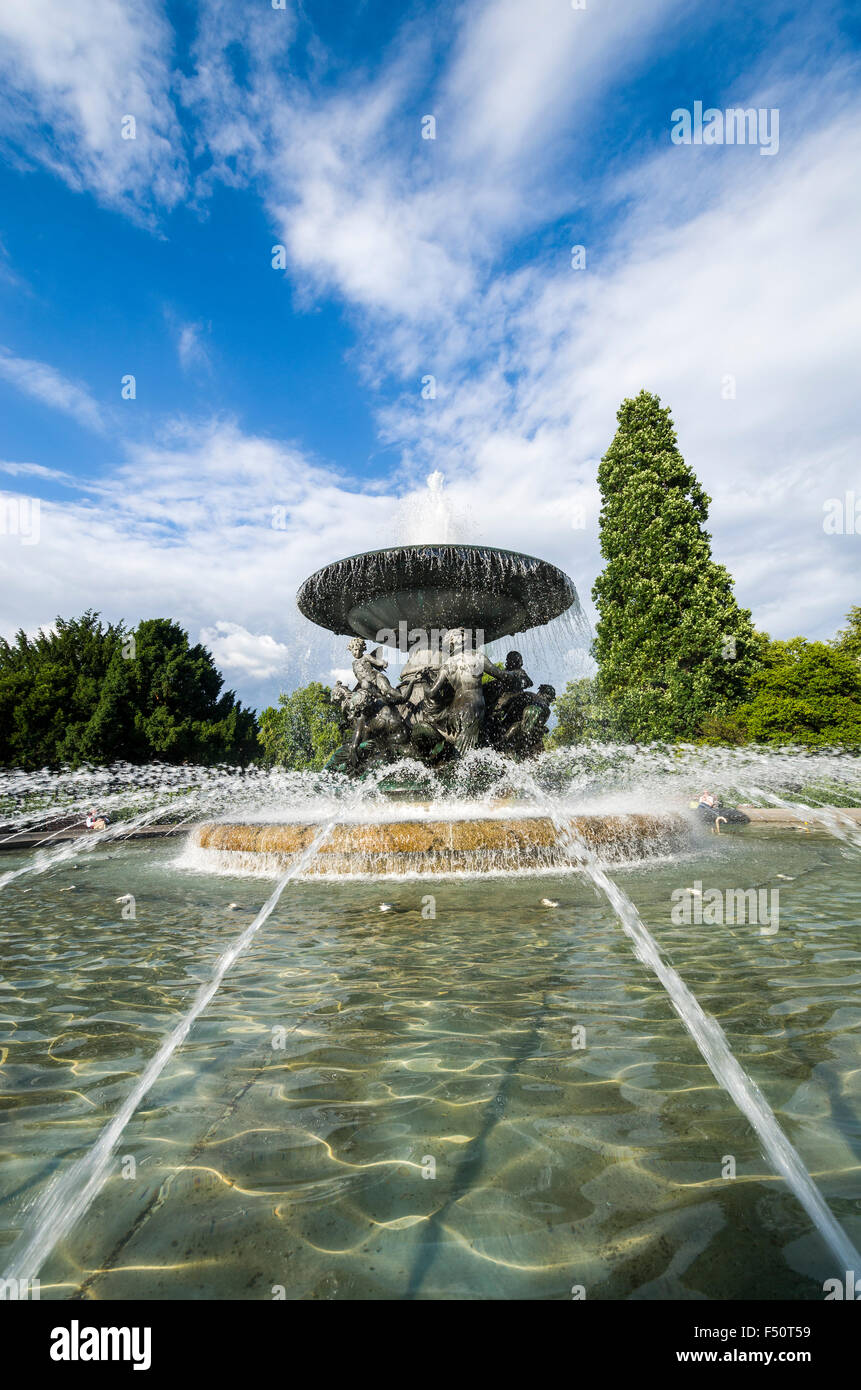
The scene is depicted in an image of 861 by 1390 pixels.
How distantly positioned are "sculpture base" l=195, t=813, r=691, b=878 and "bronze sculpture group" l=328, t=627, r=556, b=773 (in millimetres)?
2544

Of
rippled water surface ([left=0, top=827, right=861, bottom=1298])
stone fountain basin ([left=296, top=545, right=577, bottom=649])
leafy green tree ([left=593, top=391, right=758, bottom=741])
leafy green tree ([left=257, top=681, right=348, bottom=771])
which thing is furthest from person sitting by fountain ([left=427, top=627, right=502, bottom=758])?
leafy green tree ([left=257, top=681, right=348, bottom=771])

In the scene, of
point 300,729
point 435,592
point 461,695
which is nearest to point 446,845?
point 461,695

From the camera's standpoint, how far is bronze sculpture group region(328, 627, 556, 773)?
35.5 feet

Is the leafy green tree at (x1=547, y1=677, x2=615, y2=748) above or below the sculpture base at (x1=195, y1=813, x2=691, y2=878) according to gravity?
above

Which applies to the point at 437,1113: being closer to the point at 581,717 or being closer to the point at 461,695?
the point at 461,695

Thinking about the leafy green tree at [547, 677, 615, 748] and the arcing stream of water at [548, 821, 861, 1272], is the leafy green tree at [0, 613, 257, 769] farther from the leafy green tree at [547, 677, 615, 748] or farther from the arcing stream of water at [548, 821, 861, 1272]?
the arcing stream of water at [548, 821, 861, 1272]

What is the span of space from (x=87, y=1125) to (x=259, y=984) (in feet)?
5.60

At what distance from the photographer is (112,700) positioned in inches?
1323

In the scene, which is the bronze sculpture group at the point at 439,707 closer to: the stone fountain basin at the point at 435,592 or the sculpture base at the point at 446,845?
the stone fountain basin at the point at 435,592

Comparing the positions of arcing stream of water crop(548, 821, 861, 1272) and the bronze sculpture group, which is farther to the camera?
the bronze sculpture group

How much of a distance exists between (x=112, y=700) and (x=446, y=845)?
30.2 metres

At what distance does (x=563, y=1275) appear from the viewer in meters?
1.72
